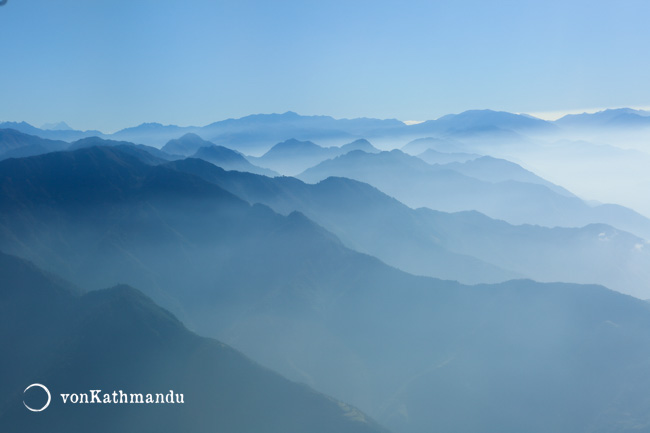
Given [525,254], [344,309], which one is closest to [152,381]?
[344,309]

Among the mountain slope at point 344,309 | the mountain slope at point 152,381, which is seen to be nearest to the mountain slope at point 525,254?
the mountain slope at point 344,309

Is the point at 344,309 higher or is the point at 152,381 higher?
the point at 152,381

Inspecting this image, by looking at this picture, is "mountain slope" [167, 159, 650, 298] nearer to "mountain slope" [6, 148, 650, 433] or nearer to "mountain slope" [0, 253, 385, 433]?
"mountain slope" [6, 148, 650, 433]

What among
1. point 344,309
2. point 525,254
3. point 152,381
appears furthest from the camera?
point 525,254

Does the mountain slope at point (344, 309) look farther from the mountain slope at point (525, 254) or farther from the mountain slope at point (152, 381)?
the mountain slope at point (525, 254)

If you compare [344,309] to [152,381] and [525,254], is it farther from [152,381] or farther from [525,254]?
[525,254]

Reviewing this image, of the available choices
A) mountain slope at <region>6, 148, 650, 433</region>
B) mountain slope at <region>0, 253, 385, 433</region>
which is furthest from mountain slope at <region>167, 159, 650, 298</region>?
mountain slope at <region>0, 253, 385, 433</region>

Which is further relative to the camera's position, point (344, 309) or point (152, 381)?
point (344, 309)

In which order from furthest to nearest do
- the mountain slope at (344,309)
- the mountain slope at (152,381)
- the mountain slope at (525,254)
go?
the mountain slope at (525,254)
the mountain slope at (344,309)
the mountain slope at (152,381)

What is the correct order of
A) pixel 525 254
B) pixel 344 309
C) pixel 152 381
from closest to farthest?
pixel 152 381 < pixel 344 309 < pixel 525 254

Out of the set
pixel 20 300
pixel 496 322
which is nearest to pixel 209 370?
pixel 20 300

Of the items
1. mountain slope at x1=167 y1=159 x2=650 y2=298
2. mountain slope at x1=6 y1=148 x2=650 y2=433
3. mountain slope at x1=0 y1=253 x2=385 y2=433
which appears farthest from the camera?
mountain slope at x1=167 y1=159 x2=650 y2=298

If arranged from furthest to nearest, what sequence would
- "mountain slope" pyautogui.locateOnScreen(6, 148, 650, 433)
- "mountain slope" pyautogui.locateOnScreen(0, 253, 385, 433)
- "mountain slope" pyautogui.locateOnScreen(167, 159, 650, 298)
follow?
"mountain slope" pyautogui.locateOnScreen(167, 159, 650, 298), "mountain slope" pyautogui.locateOnScreen(6, 148, 650, 433), "mountain slope" pyautogui.locateOnScreen(0, 253, 385, 433)
